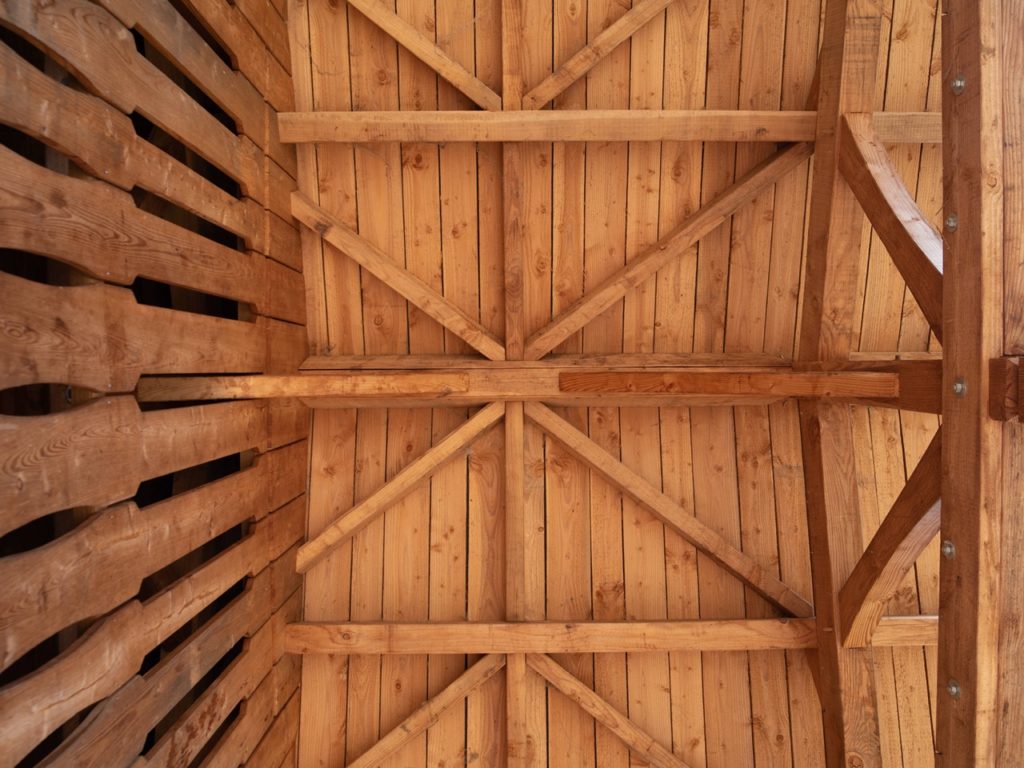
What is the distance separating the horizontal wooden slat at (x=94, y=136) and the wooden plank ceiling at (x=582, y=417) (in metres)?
0.99

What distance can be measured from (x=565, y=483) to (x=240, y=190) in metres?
2.09

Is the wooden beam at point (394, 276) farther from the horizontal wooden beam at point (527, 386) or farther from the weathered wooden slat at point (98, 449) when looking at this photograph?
the weathered wooden slat at point (98, 449)

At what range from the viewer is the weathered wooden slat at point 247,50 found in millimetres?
2676

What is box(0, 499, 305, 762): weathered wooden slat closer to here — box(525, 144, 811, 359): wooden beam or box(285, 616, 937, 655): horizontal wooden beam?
box(285, 616, 937, 655): horizontal wooden beam

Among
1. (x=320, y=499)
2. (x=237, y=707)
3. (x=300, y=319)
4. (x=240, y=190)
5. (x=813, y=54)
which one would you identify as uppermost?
(x=813, y=54)

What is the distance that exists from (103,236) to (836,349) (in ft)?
9.01

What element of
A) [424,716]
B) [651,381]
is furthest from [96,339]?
[424,716]

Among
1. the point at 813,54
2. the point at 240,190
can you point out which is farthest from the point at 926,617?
the point at 240,190

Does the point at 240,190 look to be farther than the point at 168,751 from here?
Yes

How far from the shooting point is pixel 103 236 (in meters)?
2.04

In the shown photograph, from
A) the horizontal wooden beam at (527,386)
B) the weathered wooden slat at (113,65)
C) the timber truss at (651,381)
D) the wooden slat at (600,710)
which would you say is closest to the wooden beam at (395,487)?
the timber truss at (651,381)

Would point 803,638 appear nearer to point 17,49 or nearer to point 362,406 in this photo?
point 362,406

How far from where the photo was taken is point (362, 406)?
3666 mm

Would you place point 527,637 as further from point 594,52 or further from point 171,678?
point 594,52
